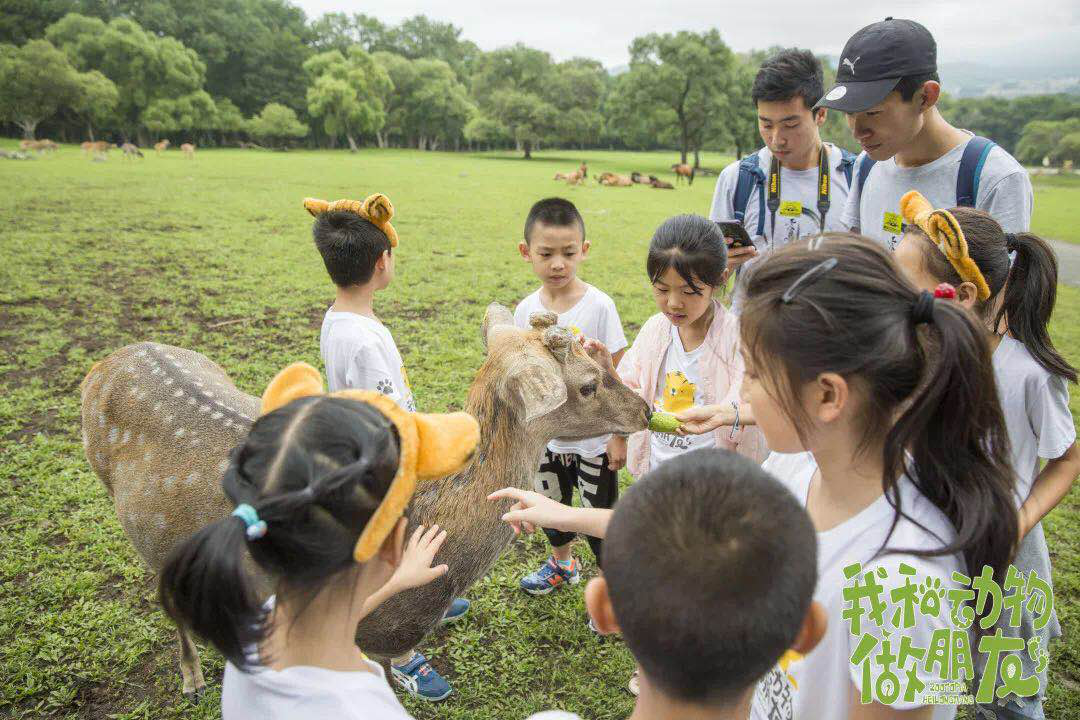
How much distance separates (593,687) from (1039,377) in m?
2.76

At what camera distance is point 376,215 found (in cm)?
363

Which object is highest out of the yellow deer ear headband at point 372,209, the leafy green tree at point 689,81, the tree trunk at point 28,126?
the leafy green tree at point 689,81

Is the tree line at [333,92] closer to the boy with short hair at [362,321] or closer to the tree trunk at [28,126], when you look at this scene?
the tree trunk at [28,126]

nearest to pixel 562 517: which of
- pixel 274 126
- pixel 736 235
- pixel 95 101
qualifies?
pixel 736 235

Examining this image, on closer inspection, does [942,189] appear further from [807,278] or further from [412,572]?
[412,572]

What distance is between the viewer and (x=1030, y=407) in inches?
99.3

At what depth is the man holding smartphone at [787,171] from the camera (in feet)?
13.8

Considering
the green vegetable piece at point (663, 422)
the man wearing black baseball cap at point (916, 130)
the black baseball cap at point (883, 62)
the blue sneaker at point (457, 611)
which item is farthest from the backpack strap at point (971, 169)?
the blue sneaker at point (457, 611)

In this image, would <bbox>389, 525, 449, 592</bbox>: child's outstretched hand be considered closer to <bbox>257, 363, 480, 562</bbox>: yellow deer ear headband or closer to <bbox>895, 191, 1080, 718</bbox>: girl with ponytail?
<bbox>257, 363, 480, 562</bbox>: yellow deer ear headband

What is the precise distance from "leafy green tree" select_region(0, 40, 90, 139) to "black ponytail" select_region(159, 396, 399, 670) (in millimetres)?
70840

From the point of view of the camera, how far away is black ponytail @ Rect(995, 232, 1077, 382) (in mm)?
2492

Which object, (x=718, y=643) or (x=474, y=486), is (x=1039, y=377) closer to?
(x=718, y=643)

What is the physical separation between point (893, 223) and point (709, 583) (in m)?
3.06

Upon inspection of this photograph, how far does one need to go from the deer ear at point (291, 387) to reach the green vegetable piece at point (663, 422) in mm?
1773
